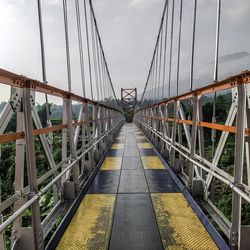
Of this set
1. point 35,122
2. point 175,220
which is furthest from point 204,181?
point 35,122

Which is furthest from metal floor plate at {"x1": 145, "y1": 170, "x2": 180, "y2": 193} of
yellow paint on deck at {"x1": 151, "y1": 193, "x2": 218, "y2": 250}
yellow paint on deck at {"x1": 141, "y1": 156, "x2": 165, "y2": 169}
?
yellow paint on deck at {"x1": 141, "y1": 156, "x2": 165, "y2": 169}

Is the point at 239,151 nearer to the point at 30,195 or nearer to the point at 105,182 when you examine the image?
the point at 30,195

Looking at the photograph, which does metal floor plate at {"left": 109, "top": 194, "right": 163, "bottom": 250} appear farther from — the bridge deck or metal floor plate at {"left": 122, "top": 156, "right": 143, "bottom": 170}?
metal floor plate at {"left": 122, "top": 156, "right": 143, "bottom": 170}

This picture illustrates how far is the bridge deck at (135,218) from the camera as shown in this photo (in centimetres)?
231

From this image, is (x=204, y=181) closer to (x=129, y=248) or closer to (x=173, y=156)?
(x=129, y=248)

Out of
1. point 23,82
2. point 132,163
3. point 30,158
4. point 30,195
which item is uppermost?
point 23,82

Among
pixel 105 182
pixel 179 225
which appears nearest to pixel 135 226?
pixel 179 225

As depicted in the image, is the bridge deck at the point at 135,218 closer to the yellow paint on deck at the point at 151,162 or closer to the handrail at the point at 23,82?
the yellow paint on deck at the point at 151,162

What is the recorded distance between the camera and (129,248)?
2.22m

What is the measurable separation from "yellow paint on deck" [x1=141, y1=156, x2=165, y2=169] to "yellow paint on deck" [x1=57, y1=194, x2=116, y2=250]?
6.65ft

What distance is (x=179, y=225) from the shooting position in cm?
264

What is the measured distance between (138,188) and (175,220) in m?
1.17

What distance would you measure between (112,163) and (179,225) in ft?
10.8

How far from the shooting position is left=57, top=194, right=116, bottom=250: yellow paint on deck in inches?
90.4
